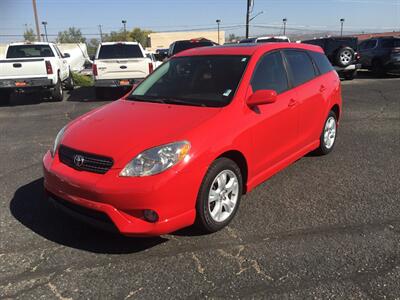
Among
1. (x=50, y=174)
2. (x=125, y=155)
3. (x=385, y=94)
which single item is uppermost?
(x=125, y=155)

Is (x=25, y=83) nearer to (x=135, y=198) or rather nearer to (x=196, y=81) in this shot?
(x=196, y=81)

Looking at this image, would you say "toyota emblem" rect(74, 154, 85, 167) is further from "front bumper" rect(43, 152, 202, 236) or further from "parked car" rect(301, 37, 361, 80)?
"parked car" rect(301, 37, 361, 80)

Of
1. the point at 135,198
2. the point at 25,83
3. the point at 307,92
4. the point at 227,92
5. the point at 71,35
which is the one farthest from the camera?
the point at 71,35

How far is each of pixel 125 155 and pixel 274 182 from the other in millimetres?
2262

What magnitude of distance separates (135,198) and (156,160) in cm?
35

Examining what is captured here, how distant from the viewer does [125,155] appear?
10.8ft

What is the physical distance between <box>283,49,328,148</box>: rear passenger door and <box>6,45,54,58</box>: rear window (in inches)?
424

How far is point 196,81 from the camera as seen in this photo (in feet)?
14.6

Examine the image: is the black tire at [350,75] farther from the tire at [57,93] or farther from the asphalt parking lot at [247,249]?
the asphalt parking lot at [247,249]

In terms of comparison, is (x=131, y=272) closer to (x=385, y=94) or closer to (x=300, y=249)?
(x=300, y=249)

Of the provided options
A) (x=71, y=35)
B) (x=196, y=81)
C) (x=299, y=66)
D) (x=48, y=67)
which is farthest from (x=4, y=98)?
(x=71, y=35)

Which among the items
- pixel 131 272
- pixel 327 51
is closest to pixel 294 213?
pixel 131 272

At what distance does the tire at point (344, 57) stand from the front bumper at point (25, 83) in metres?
10.4

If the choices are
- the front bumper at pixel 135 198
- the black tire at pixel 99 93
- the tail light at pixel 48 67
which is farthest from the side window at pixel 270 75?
the black tire at pixel 99 93
